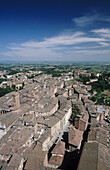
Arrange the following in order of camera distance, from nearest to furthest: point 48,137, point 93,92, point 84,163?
point 84,163
point 48,137
point 93,92

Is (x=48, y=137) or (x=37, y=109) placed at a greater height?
(x=37, y=109)

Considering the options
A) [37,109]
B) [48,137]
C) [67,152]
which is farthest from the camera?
[37,109]

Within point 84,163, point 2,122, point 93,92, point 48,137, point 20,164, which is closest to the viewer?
point 84,163

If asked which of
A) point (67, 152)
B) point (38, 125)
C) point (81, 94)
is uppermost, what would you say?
point (81, 94)

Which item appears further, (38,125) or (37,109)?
(37,109)

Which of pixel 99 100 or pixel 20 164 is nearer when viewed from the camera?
pixel 20 164

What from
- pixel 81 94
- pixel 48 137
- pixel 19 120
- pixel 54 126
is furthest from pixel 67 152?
pixel 81 94

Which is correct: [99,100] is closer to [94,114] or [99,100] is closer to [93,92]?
[93,92]

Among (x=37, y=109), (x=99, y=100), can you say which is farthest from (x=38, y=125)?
(x=99, y=100)

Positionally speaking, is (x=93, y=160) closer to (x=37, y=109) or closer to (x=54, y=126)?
(x=54, y=126)

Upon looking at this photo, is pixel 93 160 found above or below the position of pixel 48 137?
above
